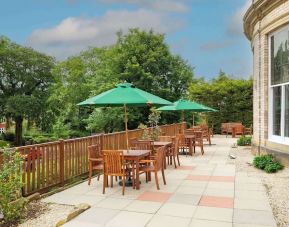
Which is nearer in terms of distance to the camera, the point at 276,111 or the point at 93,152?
the point at 93,152

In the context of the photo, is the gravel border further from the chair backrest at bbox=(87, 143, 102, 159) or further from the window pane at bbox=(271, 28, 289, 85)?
the chair backrest at bbox=(87, 143, 102, 159)

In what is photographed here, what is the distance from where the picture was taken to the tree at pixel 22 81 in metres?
35.7

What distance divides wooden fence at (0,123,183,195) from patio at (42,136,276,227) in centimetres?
43

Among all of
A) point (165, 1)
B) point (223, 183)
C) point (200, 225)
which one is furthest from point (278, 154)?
point (165, 1)

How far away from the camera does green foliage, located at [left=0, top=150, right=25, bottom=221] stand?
5.35 metres

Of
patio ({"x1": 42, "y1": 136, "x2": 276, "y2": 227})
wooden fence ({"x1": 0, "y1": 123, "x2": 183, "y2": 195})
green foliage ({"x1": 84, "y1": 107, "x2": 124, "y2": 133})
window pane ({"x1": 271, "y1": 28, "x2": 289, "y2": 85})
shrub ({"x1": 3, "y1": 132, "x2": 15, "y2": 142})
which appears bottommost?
shrub ({"x1": 3, "y1": 132, "x2": 15, "y2": 142})

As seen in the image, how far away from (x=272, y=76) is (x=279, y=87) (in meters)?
0.54

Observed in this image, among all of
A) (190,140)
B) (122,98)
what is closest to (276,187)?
(122,98)

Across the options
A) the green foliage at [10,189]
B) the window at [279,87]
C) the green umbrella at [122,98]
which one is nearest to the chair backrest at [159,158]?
the green umbrella at [122,98]

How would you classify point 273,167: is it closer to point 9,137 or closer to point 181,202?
point 181,202

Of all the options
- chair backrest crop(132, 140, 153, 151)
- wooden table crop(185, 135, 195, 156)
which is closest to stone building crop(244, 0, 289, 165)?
wooden table crop(185, 135, 195, 156)

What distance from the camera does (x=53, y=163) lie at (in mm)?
7539

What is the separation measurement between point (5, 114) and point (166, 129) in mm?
25056

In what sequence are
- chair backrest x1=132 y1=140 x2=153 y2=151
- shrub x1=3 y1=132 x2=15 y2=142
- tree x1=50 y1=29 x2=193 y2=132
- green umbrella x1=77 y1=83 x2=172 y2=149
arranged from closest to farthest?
green umbrella x1=77 y1=83 x2=172 y2=149 < chair backrest x1=132 y1=140 x2=153 y2=151 < tree x1=50 y1=29 x2=193 y2=132 < shrub x1=3 y1=132 x2=15 y2=142
